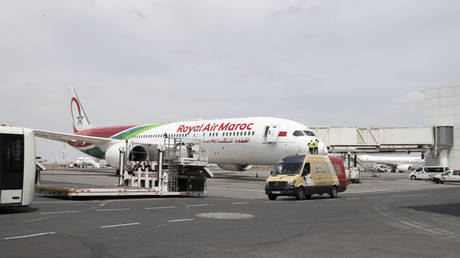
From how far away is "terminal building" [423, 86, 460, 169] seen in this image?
59219 mm

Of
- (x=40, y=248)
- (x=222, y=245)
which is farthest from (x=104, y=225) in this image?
(x=222, y=245)

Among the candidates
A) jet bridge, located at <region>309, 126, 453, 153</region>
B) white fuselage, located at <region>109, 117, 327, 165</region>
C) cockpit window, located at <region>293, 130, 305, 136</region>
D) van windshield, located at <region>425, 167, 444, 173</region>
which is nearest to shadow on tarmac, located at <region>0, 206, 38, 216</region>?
white fuselage, located at <region>109, 117, 327, 165</region>

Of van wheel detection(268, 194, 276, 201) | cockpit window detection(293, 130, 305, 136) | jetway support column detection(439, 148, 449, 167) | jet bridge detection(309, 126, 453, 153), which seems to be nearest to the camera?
van wheel detection(268, 194, 276, 201)

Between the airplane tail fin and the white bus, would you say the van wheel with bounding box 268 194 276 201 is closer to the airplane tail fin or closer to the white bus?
the white bus

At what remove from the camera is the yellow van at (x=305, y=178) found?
801 inches

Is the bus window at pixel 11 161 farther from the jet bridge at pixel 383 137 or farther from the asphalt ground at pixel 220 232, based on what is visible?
the jet bridge at pixel 383 137

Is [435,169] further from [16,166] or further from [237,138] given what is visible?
[16,166]

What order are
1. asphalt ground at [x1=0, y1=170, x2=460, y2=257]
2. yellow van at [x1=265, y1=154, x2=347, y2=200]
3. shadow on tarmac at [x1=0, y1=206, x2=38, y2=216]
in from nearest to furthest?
asphalt ground at [x1=0, y1=170, x2=460, y2=257]
shadow on tarmac at [x1=0, y1=206, x2=38, y2=216]
yellow van at [x1=265, y1=154, x2=347, y2=200]

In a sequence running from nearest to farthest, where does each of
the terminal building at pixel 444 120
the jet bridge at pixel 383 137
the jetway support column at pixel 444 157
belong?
Answer: 1. the jet bridge at pixel 383 137
2. the terminal building at pixel 444 120
3. the jetway support column at pixel 444 157

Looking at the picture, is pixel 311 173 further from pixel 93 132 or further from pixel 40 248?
pixel 93 132

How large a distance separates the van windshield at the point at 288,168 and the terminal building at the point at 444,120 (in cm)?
4464

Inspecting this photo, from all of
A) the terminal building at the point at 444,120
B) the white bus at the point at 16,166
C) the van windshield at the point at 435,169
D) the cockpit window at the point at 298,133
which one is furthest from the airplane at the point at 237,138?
the terminal building at the point at 444,120

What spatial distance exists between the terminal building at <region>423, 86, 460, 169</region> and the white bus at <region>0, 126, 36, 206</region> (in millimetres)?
56696

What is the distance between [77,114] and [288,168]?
137 ft
